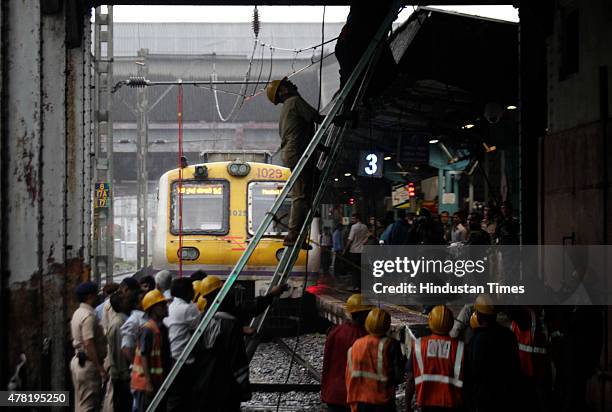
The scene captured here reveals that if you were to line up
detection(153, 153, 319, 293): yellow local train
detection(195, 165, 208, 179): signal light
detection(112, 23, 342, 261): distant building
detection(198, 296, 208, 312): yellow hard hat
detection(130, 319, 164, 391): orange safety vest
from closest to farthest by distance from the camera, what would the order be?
detection(130, 319, 164, 391): orange safety vest → detection(198, 296, 208, 312): yellow hard hat → detection(153, 153, 319, 293): yellow local train → detection(195, 165, 208, 179): signal light → detection(112, 23, 342, 261): distant building

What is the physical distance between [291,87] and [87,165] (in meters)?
3.00

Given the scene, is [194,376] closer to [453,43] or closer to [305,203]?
[305,203]

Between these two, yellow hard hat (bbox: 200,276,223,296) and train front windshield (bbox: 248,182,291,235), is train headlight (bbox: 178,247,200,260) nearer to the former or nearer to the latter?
train front windshield (bbox: 248,182,291,235)

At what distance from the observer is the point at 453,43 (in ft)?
42.3

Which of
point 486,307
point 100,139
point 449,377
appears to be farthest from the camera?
point 100,139

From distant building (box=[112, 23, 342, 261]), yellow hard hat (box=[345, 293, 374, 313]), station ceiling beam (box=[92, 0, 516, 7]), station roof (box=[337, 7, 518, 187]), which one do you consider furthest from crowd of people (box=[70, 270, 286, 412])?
distant building (box=[112, 23, 342, 261])

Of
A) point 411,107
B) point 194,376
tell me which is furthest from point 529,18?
point 411,107

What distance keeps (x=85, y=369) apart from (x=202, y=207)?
26.3 ft

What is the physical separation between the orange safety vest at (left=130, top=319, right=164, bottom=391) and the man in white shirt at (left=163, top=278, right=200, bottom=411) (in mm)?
158

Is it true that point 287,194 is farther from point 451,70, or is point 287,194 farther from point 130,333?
point 451,70

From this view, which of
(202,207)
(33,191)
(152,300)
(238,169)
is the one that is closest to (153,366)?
(152,300)

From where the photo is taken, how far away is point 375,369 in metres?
6.01

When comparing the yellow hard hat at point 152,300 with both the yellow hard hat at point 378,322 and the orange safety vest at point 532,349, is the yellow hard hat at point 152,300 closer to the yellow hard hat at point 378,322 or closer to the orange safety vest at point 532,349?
the yellow hard hat at point 378,322

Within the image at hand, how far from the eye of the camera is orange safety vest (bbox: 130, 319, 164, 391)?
648cm
